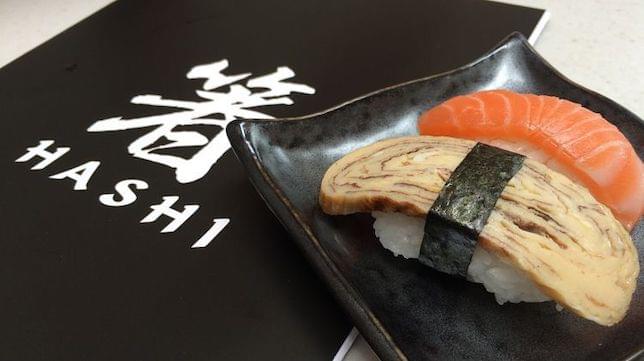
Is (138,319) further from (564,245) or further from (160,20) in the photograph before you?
(160,20)

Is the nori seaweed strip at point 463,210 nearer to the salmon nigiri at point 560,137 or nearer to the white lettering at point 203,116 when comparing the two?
the salmon nigiri at point 560,137

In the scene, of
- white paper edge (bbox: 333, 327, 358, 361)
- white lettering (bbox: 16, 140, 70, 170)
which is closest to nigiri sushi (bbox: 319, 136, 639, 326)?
white paper edge (bbox: 333, 327, 358, 361)

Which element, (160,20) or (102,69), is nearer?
(102,69)

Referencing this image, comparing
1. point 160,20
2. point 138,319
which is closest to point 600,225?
point 138,319

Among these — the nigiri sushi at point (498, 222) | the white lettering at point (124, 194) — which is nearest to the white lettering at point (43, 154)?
the white lettering at point (124, 194)

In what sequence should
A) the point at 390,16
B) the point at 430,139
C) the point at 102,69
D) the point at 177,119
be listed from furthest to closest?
the point at 390,16
the point at 102,69
the point at 177,119
the point at 430,139

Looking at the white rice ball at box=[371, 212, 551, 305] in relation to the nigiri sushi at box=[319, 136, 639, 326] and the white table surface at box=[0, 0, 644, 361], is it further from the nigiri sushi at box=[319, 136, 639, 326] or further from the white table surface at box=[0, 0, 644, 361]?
the white table surface at box=[0, 0, 644, 361]
